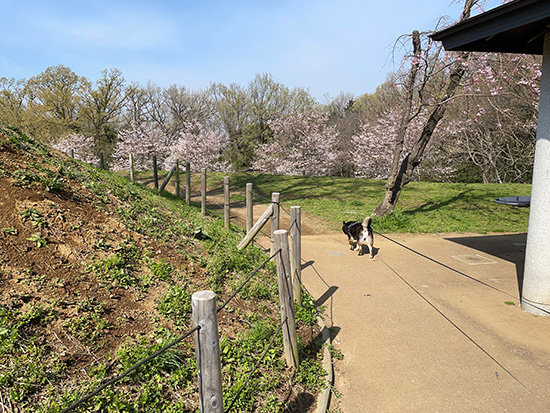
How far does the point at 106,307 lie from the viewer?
12.1 ft

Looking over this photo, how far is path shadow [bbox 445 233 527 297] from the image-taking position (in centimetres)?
828

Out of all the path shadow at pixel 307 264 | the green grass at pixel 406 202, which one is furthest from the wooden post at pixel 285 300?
the green grass at pixel 406 202

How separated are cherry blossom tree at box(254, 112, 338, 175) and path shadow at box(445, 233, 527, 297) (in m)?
21.0

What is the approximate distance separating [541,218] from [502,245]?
478cm

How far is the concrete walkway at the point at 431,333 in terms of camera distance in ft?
12.1

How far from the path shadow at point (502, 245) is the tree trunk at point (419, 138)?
2486 millimetres

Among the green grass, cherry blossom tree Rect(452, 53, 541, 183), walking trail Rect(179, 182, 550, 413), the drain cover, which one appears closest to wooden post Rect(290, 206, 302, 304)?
walking trail Rect(179, 182, 550, 413)

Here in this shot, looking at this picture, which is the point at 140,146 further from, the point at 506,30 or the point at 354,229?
the point at 506,30

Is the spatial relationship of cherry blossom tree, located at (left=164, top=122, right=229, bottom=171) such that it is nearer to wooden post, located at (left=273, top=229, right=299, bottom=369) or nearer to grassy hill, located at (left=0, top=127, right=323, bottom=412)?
grassy hill, located at (left=0, top=127, right=323, bottom=412)

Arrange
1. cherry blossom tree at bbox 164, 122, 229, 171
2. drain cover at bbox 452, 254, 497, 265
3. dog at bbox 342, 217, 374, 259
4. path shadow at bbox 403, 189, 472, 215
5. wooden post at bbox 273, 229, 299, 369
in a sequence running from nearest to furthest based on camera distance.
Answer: wooden post at bbox 273, 229, 299, 369 < drain cover at bbox 452, 254, 497, 265 < dog at bbox 342, 217, 374, 259 < path shadow at bbox 403, 189, 472, 215 < cherry blossom tree at bbox 164, 122, 229, 171

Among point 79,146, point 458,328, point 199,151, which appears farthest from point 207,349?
point 79,146

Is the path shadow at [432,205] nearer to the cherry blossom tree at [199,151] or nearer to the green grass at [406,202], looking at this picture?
the green grass at [406,202]

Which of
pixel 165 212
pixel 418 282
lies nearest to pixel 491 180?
pixel 418 282

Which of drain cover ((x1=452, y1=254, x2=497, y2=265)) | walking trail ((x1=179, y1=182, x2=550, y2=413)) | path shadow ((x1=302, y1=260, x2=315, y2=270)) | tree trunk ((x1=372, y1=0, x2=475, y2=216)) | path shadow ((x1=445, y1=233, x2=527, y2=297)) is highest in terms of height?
tree trunk ((x1=372, y1=0, x2=475, y2=216))
